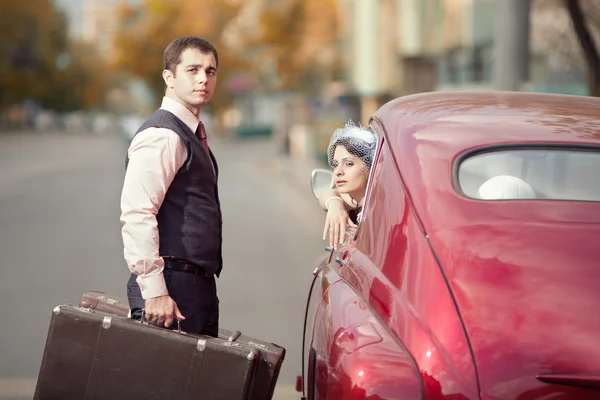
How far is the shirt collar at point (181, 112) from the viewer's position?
445 centimetres

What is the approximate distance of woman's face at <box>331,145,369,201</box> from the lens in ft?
15.4

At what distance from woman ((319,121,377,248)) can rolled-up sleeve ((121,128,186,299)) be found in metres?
0.70

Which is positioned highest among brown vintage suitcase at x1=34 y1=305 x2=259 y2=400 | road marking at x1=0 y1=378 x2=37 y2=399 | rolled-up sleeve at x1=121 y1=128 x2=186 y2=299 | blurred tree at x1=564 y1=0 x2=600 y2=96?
blurred tree at x1=564 y1=0 x2=600 y2=96

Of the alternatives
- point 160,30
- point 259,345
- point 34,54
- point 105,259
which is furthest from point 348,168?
point 34,54

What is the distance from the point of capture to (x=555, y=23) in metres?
24.9

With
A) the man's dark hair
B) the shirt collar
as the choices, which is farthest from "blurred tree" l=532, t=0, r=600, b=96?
the shirt collar

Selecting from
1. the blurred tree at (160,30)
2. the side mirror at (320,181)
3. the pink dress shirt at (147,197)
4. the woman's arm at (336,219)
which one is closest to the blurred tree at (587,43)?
the side mirror at (320,181)

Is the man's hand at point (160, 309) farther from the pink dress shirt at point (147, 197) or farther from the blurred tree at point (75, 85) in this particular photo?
Result: the blurred tree at point (75, 85)

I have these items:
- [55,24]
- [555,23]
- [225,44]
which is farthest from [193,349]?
[55,24]

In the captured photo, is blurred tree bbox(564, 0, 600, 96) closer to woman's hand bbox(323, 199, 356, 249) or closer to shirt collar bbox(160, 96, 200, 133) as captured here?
woman's hand bbox(323, 199, 356, 249)

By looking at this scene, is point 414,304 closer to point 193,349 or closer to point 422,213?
point 422,213

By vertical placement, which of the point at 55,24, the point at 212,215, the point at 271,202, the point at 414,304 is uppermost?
the point at 55,24

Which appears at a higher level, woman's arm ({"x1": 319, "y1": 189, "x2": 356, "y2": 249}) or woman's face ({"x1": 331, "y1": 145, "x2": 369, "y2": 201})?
woman's face ({"x1": 331, "y1": 145, "x2": 369, "y2": 201})

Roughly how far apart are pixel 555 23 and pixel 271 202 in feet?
23.0
